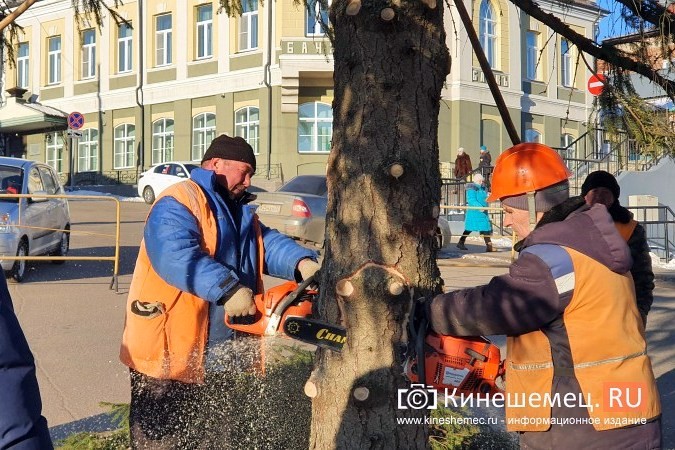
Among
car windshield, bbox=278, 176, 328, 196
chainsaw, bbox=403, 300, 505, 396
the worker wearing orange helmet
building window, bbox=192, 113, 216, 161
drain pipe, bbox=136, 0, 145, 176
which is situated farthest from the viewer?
drain pipe, bbox=136, 0, 145, 176

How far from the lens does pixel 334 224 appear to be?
3604 mm

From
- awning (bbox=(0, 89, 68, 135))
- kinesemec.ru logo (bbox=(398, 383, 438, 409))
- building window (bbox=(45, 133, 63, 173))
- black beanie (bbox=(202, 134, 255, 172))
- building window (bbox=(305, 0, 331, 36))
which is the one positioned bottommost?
kinesemec.ru logo (bbox=(398, 383, 438, 409))

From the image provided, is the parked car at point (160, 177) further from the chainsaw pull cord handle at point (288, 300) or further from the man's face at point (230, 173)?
the chainsaw pull cord handle at point (288, 300)

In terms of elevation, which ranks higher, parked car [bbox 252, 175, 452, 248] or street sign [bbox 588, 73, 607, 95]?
street sign [bbox 588, 73, 607, 95]

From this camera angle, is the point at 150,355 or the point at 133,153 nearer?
the point at 150,355

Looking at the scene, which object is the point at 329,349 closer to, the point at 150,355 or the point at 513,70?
the point at 150,355

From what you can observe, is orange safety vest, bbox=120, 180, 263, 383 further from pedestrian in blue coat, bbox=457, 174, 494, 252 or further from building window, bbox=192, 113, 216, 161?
building window, bbox=192, 113, 216, 161

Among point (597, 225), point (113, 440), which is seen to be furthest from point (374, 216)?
point (113, 440)

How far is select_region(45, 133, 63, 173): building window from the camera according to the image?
38.8 meters

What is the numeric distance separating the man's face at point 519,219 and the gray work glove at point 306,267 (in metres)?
1.35

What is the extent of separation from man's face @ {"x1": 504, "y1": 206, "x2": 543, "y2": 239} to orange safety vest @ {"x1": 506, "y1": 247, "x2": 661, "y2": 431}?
302 millimetres

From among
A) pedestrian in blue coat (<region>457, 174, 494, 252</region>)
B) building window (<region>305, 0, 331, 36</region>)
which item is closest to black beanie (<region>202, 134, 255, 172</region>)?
building window (<region>305, 0, 331, 36</region>)

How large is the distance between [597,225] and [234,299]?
153 centimetres

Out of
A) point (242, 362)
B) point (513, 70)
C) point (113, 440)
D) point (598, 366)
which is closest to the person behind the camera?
point (598, 366)
